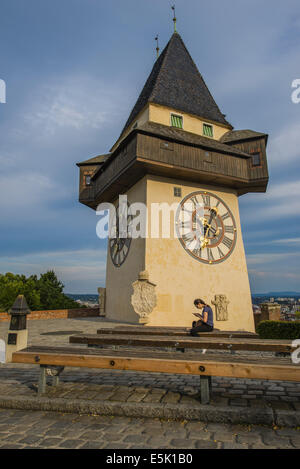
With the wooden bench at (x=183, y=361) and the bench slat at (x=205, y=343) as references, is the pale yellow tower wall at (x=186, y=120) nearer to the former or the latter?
the bench slat at (x=205, y=343)

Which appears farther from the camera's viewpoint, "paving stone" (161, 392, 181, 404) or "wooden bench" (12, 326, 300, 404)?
"paving stone" (161, 392, 181, 404)

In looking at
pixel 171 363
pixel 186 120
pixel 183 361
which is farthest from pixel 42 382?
pixel 186 120

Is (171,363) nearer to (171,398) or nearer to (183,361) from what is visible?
(183,361)

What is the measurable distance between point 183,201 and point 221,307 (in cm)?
550

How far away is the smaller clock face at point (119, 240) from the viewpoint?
16062 millimetres

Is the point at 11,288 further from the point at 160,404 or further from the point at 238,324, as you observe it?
the point at 160,404

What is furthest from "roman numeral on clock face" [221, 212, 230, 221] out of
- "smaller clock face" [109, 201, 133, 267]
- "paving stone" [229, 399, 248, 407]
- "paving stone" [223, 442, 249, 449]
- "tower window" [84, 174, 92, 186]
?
"paving stone" [223, 442, 249, 449]

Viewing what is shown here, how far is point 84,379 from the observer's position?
5039 mm

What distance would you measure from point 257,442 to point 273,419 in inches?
19.2

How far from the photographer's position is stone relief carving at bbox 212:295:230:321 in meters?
14.2

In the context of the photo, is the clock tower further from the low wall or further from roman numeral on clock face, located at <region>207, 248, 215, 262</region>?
the low wall

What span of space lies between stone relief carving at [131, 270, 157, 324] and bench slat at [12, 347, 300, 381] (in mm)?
8726

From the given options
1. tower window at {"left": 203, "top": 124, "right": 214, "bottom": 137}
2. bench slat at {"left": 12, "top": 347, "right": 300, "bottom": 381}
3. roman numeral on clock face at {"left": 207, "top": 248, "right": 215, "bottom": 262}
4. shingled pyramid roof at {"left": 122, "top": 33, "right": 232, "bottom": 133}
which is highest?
shingled pyramid roof at {"left": 122, "top": 33, "right": 232, "bottom": 133}

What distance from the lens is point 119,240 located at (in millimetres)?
17250
